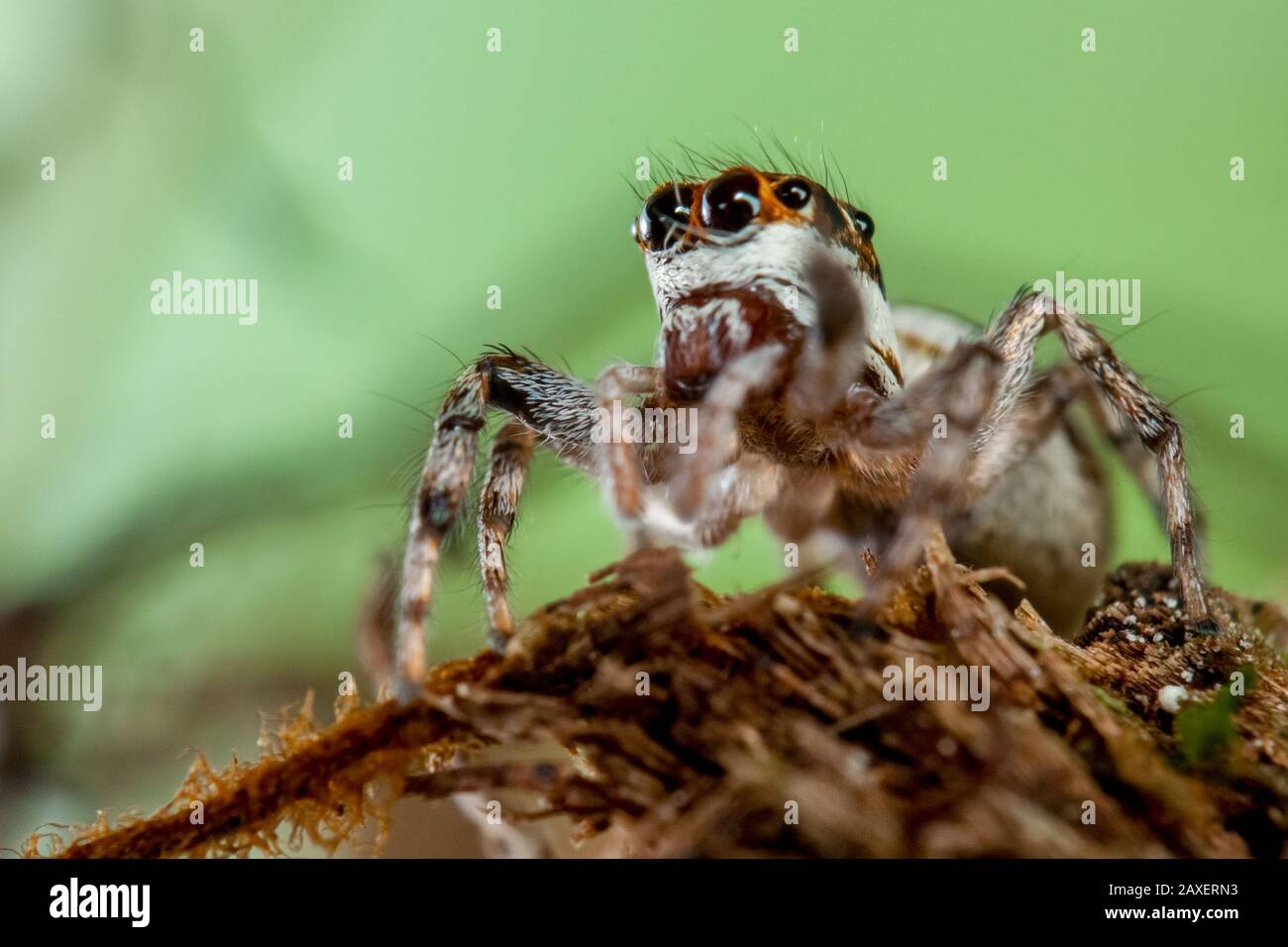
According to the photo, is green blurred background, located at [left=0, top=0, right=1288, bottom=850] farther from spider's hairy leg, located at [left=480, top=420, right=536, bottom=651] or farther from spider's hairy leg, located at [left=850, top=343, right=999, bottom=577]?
spider's hairy leg, located at [left=850, top=343, right=999, bottom=577]

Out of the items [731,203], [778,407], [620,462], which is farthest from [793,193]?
[620,462]

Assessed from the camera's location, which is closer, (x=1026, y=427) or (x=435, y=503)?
(x=435, y=503)

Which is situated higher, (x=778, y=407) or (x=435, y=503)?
(x=778, y=407)

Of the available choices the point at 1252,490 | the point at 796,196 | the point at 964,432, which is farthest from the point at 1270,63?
the point at 964,432

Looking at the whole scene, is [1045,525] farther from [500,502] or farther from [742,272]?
[500,502]

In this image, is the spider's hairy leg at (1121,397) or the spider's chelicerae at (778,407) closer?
the spider's chelicerae at (778,407)

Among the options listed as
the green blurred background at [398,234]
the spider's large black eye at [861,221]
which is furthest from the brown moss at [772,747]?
the green blurred background at [398,234]

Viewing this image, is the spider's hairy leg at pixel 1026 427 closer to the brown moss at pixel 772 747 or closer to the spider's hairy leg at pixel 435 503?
the brown moss at pixel 772 747
